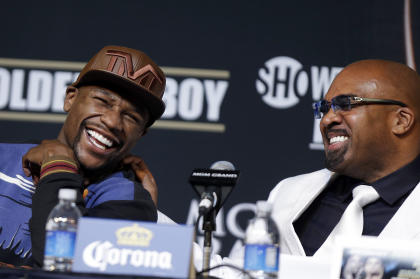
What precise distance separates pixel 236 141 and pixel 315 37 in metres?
0.66

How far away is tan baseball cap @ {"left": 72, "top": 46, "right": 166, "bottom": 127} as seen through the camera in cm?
236

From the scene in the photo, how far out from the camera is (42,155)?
221cm

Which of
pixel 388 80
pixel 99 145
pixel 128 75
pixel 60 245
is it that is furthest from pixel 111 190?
pixel 388 80

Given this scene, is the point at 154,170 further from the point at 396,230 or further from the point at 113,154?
the point at 396,230

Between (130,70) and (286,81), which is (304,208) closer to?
(286,81)

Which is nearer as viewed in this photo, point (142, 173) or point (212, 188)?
point (212, 188)

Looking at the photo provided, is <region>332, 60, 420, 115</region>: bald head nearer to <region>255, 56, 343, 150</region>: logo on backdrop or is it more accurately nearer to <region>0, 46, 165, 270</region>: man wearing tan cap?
<region>255, 56, 343, 150</region>: logo on backdrop

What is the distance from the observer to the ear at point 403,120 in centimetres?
275

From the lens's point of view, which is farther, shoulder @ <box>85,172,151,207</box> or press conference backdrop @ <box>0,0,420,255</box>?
press conference backdrop @ <box>0,0,420,255</box>

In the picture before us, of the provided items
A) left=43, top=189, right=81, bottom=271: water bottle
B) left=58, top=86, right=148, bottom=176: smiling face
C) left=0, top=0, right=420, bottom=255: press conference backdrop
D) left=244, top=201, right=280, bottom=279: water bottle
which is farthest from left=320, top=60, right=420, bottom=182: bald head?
left=43, top=189, right=81, bottom=271: water bottle

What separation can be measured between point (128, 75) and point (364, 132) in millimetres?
1015

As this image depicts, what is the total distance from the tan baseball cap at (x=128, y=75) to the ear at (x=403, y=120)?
978mm

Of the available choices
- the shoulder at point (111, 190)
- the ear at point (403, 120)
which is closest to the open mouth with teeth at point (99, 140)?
the shoulder at point (111, 190)

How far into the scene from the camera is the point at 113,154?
2.45 meters
